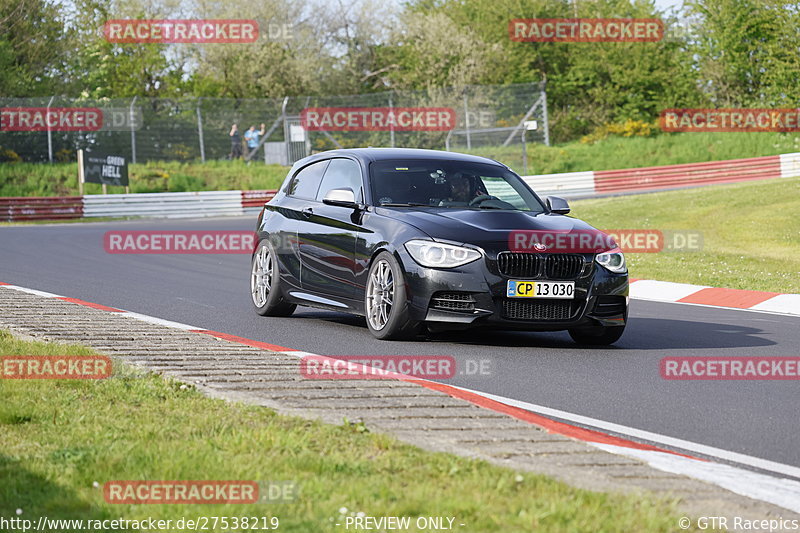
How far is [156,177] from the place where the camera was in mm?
42406

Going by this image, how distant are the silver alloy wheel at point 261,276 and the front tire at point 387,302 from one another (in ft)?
6.64

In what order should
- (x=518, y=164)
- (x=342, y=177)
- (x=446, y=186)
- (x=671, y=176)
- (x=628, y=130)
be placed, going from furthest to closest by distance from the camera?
(x=628, y=130) → (x=671, y=176) → (x=518, y=164) → (x=342, y=177) → (x=446, y=186)

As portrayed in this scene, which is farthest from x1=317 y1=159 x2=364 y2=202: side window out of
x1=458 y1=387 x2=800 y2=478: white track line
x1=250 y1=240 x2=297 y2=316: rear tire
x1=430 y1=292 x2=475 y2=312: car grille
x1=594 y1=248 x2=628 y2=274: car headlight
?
x1=458 y1=387 x2=800 y2=478: white track line

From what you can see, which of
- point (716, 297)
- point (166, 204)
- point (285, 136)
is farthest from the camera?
point (285, 136)

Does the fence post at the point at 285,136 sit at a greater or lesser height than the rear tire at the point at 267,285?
greater

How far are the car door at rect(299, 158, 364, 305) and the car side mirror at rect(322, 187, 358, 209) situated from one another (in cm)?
12

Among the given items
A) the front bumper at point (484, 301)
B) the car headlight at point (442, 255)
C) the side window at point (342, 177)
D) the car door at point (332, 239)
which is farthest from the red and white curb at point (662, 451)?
the side window at point (342, 177)

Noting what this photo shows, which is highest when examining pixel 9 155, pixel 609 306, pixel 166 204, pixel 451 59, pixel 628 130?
pixel 451 59

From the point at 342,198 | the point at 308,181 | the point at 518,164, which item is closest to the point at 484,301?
the point at 342,198

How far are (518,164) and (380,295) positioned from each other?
3522 centimetres

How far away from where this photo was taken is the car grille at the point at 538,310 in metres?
9.66

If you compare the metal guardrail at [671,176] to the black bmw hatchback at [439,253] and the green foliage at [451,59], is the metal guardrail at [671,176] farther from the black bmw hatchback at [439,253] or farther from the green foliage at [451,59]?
the black bmw hatchback at [439,253]

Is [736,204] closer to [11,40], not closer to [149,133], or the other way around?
[149,133]

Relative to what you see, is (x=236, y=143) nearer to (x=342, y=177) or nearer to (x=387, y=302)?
(x=342, y=177)
